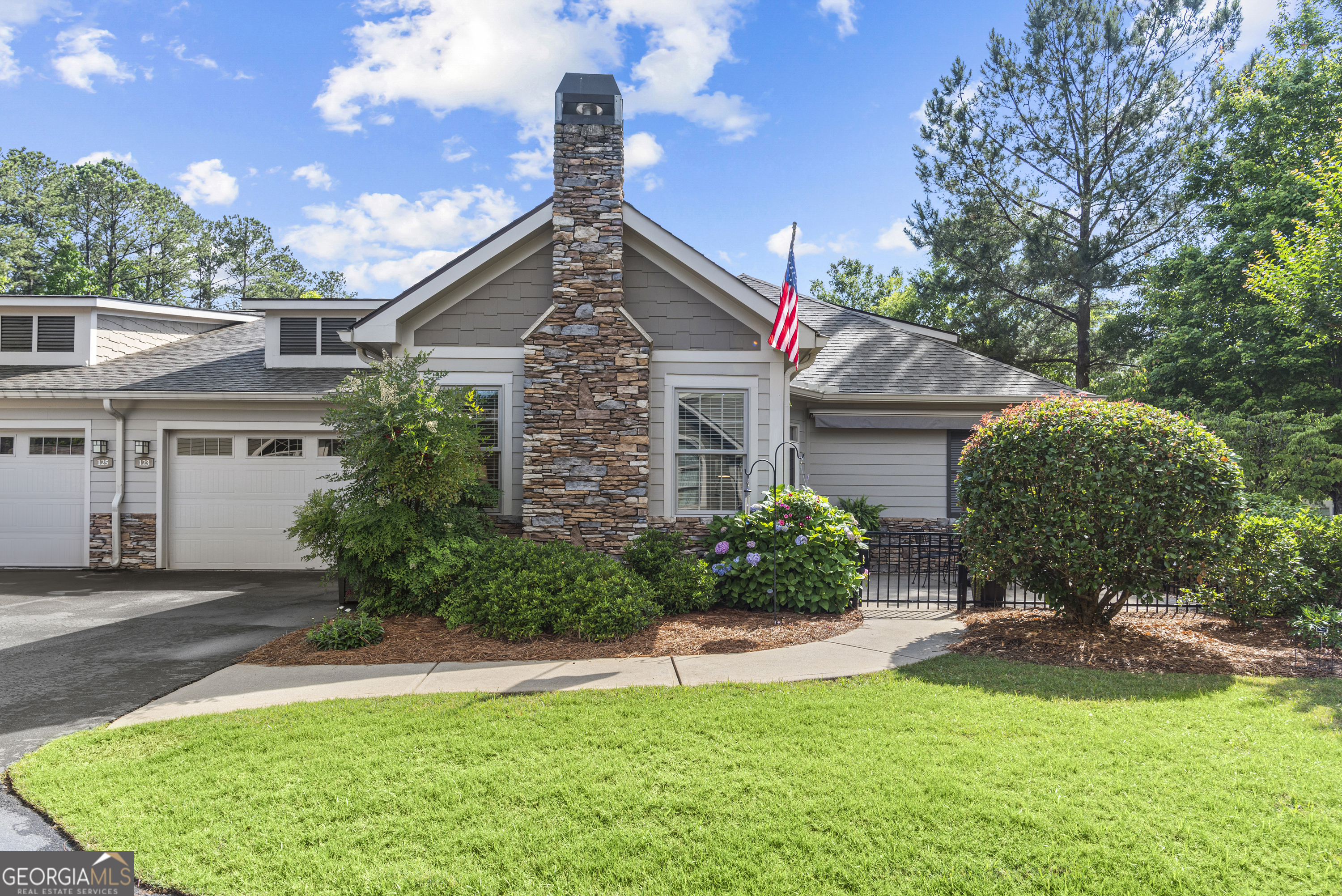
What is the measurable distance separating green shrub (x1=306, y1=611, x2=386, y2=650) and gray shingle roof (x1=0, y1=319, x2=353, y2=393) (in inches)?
236

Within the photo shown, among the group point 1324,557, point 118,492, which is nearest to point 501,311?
point 118,492

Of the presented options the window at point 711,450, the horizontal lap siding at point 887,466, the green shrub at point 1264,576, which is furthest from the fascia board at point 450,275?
the green shrub at point 1264,576

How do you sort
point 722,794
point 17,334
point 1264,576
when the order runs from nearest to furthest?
point 722,794 → point 1264,576 → point 17,334

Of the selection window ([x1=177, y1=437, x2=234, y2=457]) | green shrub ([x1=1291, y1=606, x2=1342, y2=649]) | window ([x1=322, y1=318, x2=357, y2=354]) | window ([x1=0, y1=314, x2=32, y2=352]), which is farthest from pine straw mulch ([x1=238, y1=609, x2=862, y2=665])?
window ([x1=0, y1=314, x2=32, y2=352])

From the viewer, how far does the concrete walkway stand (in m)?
5.27

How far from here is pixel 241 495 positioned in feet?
38.9

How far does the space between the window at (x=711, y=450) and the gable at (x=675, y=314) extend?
26.1 inches

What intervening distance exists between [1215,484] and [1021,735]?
378 centimetres

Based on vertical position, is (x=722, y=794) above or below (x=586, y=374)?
below

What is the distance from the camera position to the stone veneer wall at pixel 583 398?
8.33m

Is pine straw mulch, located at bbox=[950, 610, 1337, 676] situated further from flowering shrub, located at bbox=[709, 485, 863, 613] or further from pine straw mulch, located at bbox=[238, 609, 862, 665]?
pine straw mulch, located at bbox=[238, 609, 862, 665]

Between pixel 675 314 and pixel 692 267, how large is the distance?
633 mm

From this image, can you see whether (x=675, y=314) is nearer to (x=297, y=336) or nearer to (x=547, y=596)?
(x=547, y=596)

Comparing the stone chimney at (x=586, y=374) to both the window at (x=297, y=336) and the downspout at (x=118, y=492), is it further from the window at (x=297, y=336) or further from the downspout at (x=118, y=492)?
the downspout at (x=118, y=492)
